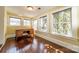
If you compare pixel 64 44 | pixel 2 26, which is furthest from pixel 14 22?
pixel 64 44

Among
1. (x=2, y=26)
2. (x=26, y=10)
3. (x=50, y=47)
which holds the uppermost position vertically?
(x=26, y=10)

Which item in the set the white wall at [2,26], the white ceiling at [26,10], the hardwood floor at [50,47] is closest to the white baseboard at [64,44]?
the hardwood floor at [50,47]

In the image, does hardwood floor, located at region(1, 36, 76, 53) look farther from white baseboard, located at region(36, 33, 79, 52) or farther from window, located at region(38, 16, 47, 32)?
window, located at region(38, 16, 47, 32)

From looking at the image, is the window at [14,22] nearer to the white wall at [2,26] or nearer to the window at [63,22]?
the white wall at [2,26]

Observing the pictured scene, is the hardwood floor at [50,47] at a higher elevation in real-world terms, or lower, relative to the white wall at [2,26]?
lower

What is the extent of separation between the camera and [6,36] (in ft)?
3.90

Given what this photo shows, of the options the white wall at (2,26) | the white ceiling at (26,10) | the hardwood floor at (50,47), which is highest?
the white ceiling at (26,10)

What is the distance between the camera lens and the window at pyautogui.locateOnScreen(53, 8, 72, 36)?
113 cm

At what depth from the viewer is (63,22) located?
3.84 ft

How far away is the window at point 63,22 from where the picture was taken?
113cm

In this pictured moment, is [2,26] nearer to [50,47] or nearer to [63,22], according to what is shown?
[50,47]
